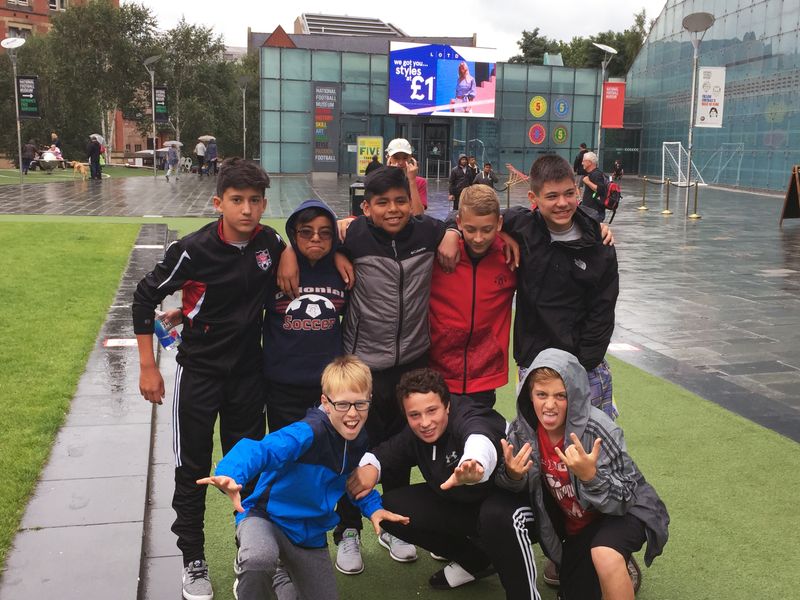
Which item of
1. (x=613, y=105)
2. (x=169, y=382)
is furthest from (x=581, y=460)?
(x=613, y=105)

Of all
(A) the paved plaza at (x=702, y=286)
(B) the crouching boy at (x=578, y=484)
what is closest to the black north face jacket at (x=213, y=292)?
(B) the crouching boy at (x=578, y=484)

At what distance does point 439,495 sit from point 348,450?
519 mm

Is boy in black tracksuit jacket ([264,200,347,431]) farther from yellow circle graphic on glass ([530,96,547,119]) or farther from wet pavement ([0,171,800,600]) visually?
yellow circle graphic on glass ([530,96,547,119])

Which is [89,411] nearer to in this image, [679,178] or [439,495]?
[439,495]

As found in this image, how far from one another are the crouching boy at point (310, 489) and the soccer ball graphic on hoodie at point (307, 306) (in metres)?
0.42

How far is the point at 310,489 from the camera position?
3068 millimetres

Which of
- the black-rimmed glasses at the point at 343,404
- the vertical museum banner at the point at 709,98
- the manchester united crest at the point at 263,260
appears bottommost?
the black-rimmed glasses at the point at 343,404

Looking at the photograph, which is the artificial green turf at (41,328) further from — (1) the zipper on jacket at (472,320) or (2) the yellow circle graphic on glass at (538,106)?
(2) the yellow circle graphic on glass at (538,106)

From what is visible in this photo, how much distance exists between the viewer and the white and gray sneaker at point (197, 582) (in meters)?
3.35

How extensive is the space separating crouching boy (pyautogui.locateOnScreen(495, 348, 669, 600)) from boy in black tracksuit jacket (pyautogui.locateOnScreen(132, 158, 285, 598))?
47.4 inches

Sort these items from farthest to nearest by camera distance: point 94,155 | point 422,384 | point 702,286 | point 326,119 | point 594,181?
point 326,119 < point 94,155 < point 594,181 < point 702,286 < point 422,384

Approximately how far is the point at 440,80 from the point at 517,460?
38685 millimetres

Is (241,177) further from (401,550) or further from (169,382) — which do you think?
(169,382)

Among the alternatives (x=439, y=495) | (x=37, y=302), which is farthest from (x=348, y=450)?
(x=37, y=302)
